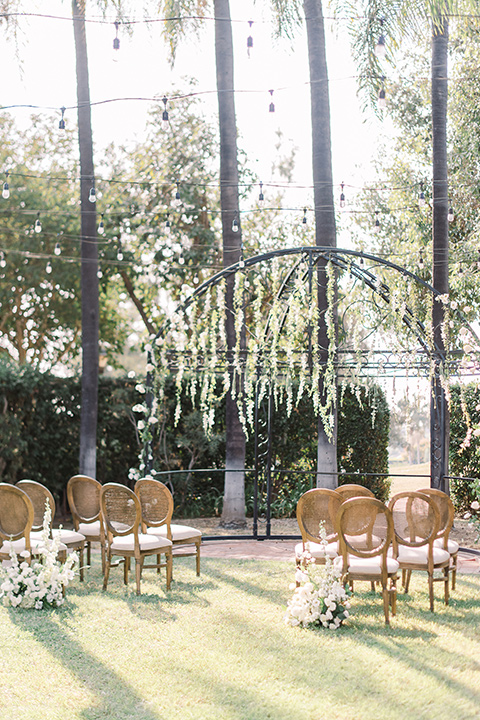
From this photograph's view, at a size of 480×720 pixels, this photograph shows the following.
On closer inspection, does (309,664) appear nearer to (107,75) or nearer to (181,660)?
(181,660)

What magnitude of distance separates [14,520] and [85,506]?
120cm

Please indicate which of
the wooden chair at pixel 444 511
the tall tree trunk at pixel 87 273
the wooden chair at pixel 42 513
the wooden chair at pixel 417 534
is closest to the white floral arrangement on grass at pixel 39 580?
the wooden chair at pixel 42 513

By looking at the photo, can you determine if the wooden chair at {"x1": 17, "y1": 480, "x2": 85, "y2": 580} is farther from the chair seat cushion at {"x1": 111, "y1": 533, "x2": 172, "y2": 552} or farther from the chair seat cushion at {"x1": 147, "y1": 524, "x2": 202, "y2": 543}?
the chair seat cushion at {"x1": 147, "y1": 524, "x2": 202, "y2": 543}

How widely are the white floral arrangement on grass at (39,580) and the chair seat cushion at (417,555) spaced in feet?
8.85

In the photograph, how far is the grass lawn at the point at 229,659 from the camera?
12.6 feet

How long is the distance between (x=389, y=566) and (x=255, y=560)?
8.32 ft

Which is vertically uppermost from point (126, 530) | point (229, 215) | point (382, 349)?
point (229, 215)

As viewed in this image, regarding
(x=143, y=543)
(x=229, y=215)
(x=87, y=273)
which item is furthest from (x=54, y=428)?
(x=143, y=543)

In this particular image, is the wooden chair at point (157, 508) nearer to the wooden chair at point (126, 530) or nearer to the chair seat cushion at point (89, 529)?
the wooden chair at point (126, 530)

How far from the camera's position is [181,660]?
4.61m

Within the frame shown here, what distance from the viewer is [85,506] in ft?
24.3

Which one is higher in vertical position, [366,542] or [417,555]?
[366,542]

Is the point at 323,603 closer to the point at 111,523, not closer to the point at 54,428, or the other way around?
the point at 111,523

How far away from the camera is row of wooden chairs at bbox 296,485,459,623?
5.61 metres
